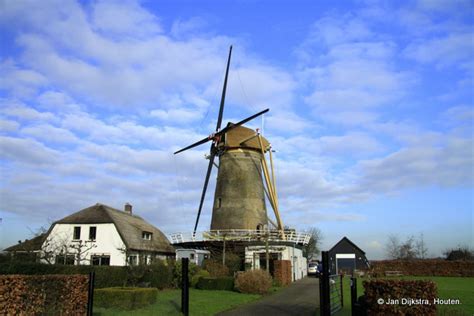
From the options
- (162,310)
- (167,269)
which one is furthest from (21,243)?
(162,310)

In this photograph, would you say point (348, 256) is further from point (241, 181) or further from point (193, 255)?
point (241, 181)

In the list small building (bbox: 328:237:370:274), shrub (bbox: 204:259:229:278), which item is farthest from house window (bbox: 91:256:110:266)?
small building (bbox: 328:237:370:274)

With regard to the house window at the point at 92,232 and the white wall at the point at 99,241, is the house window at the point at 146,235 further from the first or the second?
the house window at the point at 92,232

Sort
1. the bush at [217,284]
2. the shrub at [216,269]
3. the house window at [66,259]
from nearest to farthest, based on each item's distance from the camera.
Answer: the bush at [217,284], the shrub at [216,269], the house window at [66,259]

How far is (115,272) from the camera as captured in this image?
980 inches

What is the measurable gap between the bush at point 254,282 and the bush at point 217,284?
184cm

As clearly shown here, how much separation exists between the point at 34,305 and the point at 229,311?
6.94 meters

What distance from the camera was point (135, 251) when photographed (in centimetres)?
3488

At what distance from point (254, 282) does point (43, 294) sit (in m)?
12.9

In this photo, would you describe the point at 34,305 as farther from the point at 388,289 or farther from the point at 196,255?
the point at 196,255

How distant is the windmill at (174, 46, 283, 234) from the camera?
114 ft

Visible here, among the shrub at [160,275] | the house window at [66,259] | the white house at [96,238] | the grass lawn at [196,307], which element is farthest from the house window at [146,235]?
the grass lawn at [196,307]

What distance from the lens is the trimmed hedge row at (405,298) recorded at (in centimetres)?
923

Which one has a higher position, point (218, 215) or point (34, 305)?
point (218, 215)
